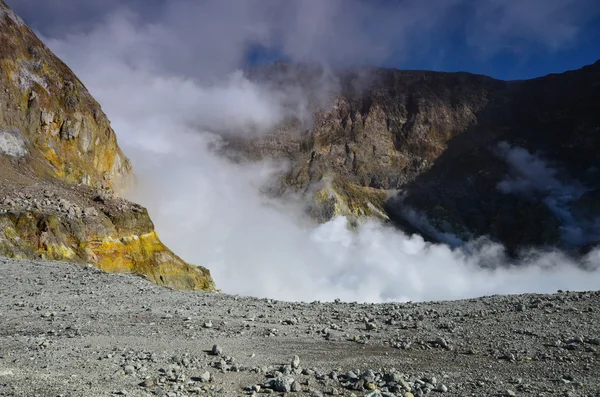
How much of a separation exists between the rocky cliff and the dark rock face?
99.3 metres

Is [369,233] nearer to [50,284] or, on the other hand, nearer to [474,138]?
[474,138]

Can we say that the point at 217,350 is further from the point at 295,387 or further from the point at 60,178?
the point at 60,178

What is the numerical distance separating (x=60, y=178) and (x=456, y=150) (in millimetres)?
152690

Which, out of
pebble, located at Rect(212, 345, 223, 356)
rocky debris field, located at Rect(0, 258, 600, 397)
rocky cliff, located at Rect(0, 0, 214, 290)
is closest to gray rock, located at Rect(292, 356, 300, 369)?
rocky debris field, located at Rect(0, 258, 600, 397)

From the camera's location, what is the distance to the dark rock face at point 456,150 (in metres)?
153

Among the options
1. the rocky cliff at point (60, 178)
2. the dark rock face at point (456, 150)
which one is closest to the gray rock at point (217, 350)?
the rocky cliff at point (60, 178)

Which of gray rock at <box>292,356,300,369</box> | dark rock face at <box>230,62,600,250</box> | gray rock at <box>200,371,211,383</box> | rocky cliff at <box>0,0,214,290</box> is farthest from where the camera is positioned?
dark rock face at <box>230,62,600,250</box>

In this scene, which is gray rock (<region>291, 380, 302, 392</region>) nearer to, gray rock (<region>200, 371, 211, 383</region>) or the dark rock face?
gray rock (<region>200, 371, 211, 383</region>)

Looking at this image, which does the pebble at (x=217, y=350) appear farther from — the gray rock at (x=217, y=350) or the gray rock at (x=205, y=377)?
the gray rock at (x=205, y=377)

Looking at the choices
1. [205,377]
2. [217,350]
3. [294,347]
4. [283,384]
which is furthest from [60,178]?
[283,384]

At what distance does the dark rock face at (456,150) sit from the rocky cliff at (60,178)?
99.3 m

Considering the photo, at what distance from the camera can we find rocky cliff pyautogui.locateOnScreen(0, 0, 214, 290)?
125 feet

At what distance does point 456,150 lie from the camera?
17638 centimetres

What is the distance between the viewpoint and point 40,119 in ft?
191
